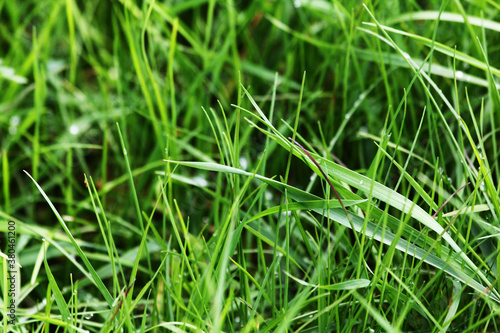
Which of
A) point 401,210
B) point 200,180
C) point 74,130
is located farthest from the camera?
point 74,130

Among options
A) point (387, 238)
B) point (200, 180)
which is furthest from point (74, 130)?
point (387, 238)

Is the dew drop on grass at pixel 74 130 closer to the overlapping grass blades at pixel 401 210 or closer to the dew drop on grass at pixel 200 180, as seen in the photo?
the dew drop on grass at pixel 200 180

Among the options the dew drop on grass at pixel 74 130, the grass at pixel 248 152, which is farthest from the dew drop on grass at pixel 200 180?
the dew drop on grass at pixel 74 130

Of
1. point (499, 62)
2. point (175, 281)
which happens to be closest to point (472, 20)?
point (499, 62)

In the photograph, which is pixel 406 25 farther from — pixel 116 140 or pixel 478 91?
pixel 116 140

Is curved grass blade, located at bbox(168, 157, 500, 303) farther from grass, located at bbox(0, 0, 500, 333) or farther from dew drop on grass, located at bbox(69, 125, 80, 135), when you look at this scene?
dew drop on grass, located at bbox(69, 125, 80, 135)

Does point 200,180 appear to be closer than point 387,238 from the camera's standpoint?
No

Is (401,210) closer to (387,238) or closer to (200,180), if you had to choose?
(387,238)

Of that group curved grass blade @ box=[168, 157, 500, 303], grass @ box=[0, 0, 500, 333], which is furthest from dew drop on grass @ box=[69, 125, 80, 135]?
curved grass blade @ box=[168, 157, 500, 303]

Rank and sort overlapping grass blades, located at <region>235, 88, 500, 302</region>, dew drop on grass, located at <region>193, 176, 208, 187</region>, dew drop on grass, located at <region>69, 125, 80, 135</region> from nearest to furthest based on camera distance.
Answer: overlapping grass blades, located at <region>235, 88, 500, 302</region>, dew drop on grass, located at <region>193, 176, 208, 187</region>, dew drop on grass, located at <region>69, 125, 80, 135</region>
